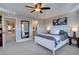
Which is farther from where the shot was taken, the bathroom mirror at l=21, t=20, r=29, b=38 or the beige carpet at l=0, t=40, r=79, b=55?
the bathroom mirror at l=21, t=20, r=29, b=38

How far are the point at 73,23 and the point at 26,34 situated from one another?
383cm

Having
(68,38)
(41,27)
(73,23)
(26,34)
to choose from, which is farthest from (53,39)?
(41,27)

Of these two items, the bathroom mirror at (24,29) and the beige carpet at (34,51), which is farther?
the bathroom mirror at (24,29)

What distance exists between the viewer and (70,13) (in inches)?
216

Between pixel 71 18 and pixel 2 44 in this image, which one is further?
pixel 71 18

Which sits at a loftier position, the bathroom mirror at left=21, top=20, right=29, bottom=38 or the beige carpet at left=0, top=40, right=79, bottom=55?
the bathroom mirror at left=21, top=20, right=29, bottom=38

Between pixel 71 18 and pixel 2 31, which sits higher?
pixel 71 18

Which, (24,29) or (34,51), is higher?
(24,29)

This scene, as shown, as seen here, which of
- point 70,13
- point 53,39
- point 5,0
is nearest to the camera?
point 5,0

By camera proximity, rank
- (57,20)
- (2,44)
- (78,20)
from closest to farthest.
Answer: (2,44), (78,20), (57,20)

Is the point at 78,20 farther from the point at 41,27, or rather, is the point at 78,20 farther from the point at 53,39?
the point at 41,27

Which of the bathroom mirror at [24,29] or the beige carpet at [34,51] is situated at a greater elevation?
the bathroom mirror at [24,29]

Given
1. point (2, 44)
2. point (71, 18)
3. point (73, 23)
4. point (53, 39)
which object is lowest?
point (2, 44)

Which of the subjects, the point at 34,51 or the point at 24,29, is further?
the point at 24,29
